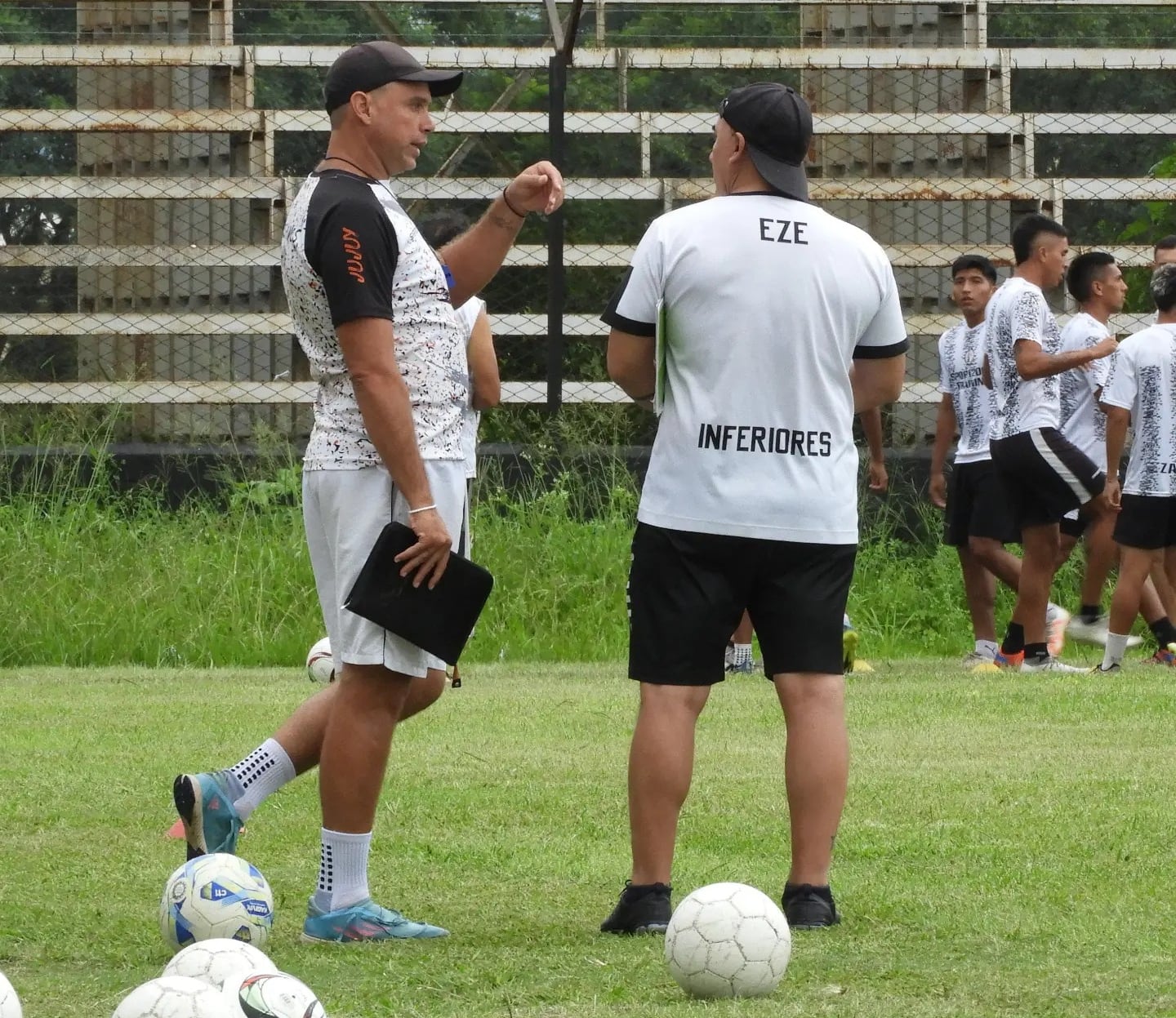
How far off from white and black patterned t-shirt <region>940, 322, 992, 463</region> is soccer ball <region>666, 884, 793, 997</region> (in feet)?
23.5

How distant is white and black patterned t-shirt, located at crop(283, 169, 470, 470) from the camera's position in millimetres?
4328

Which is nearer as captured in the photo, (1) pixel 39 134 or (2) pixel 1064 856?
(2) pixel 1064 856

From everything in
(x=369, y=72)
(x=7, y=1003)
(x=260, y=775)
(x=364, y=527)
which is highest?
(x=369, y=72)

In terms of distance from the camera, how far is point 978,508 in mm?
10750

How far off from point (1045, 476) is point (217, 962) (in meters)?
7.62

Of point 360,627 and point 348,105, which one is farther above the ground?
point 348,105

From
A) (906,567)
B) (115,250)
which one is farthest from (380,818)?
(115,250)

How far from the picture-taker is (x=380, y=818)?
6.05 m

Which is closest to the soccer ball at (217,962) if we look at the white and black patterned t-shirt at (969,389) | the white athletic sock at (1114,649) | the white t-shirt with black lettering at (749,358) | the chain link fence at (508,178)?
the white t-shirt with black lettering at (749,358)

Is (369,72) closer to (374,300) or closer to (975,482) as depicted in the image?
(374,300)

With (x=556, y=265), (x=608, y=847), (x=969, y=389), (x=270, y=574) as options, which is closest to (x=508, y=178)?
(x=556, y=265)

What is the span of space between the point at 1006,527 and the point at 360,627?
6.70 m

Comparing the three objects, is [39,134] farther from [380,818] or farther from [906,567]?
[380,818]

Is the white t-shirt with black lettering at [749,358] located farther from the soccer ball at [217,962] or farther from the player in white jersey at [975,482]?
the player in white jersey at [975,482]
